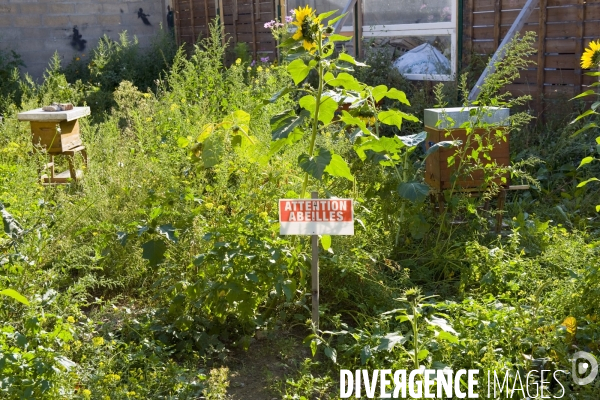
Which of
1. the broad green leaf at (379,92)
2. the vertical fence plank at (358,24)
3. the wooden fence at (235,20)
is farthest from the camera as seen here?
the wooden fence at (235,20)

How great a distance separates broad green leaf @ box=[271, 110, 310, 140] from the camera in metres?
3.27

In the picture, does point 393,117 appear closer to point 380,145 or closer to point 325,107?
point 380,145

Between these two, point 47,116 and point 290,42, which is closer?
point 290,42

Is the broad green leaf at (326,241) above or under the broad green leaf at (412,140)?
under

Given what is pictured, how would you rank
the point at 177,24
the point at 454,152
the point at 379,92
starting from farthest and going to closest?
the point at 177,24, the point at 454,152, the point at 379,92

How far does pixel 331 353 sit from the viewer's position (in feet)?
10.4

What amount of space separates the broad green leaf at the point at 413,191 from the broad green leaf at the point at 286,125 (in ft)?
2.91

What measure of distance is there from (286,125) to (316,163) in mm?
247

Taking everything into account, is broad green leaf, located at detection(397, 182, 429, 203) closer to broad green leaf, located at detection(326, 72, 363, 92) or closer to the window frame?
broad green leaf, located at detection(326, 72, 363, 92)

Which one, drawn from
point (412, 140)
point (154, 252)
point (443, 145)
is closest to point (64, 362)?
point (154, 252)

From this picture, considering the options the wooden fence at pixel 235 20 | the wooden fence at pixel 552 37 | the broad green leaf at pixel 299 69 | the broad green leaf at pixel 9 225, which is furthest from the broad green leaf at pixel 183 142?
the wooden fence at pixel 235 20

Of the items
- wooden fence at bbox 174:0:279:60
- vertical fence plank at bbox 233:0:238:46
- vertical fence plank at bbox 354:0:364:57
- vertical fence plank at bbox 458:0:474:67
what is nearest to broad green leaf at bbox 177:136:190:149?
vertical fence plank at bbox 458:0:474:67

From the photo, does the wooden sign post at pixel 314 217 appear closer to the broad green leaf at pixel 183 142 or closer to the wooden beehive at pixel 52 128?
the broad green leaf at pixel 183 142

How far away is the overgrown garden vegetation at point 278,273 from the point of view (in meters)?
2.97
